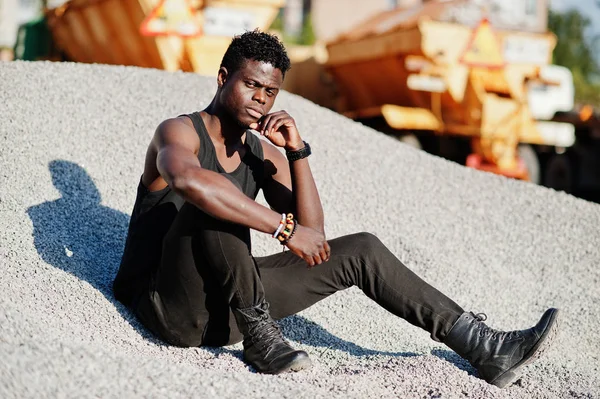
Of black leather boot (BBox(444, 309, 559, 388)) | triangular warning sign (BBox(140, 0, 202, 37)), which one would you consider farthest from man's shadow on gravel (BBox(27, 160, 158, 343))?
triangular warning sign (BBox(140, 0, 202, 37))

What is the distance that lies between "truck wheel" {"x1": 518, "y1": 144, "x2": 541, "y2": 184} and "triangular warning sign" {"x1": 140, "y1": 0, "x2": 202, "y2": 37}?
4852 mm

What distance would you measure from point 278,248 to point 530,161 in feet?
24.2

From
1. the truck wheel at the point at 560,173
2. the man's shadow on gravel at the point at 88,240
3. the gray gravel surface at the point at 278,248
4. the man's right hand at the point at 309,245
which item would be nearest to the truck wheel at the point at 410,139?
the truck wheel at the point at 560,173

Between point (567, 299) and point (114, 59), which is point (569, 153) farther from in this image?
point (567, 299)

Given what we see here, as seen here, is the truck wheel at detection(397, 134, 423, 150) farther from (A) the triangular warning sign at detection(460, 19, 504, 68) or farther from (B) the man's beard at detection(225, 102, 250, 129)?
(B) the man's beard at detection(225, 102, 250, 129)

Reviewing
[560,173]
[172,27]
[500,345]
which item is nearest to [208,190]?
[500,345]

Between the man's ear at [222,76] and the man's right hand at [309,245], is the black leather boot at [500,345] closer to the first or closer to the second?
the man's right hand at [309,245]

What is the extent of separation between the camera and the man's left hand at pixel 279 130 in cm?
320

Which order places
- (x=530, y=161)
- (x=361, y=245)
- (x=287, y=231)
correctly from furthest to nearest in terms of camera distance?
(x=530, y=161) → (x=361, y=245) → (x=287, y=231)

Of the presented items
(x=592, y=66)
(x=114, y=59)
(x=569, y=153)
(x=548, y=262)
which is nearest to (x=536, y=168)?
(x=569, y=153)

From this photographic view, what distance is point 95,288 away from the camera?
3.55m

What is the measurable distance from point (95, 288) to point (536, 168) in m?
8.69

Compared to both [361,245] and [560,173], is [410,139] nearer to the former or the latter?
[560,173]

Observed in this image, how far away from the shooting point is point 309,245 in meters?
2.99
